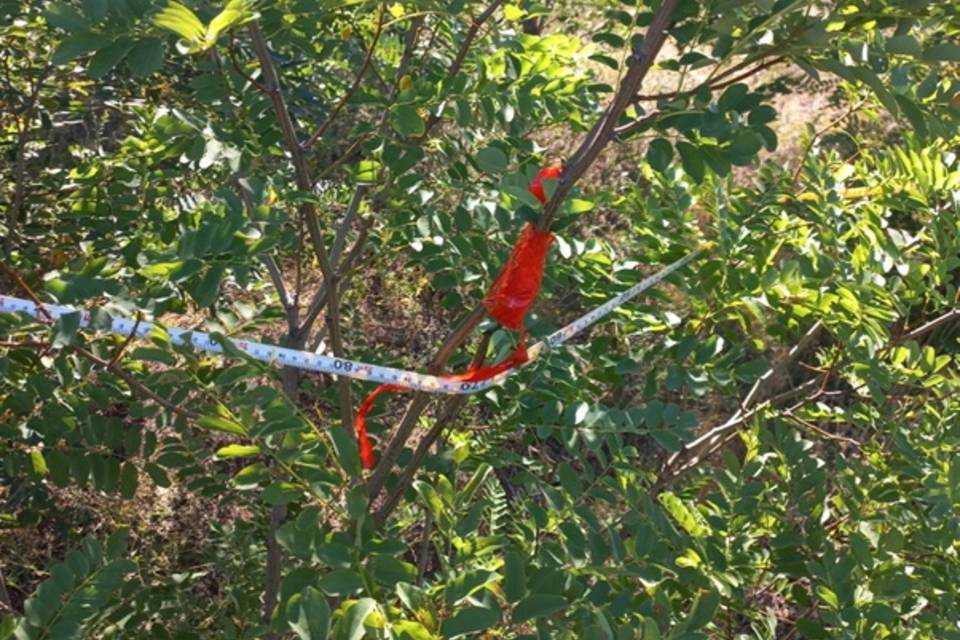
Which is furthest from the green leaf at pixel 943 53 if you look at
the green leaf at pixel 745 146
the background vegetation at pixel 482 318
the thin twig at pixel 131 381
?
the thin twig at pixel 131 381

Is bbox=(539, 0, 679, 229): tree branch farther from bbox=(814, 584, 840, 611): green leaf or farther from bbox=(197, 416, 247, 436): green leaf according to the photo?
bbox=(814, 584, 840, 611): green leaf

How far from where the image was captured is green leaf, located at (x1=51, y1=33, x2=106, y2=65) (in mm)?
1312

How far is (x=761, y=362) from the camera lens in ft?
5.80

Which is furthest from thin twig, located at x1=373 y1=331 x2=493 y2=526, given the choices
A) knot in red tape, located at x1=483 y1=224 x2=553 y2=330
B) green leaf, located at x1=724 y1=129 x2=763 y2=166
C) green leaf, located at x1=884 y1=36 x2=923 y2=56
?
green leaf, located at x1=884 y1=36 x2=923 y2=56

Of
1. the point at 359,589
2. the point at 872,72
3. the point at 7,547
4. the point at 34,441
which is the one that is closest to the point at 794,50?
the point at 872,72

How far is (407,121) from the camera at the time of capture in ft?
5.04

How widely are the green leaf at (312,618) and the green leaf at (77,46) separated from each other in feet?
2.02

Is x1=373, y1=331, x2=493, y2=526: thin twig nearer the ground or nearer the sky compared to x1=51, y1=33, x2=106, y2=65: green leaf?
nearer the ground

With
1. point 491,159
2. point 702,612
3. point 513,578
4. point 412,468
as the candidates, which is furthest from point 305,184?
point 702,612

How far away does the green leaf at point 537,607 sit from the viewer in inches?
49.4

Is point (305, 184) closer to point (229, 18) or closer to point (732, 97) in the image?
point (229, 18)

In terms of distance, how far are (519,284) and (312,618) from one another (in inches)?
22.2

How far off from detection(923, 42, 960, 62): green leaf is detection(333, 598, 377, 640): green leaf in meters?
0.82

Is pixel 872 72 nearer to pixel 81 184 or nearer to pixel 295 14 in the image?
pixel 295 14
